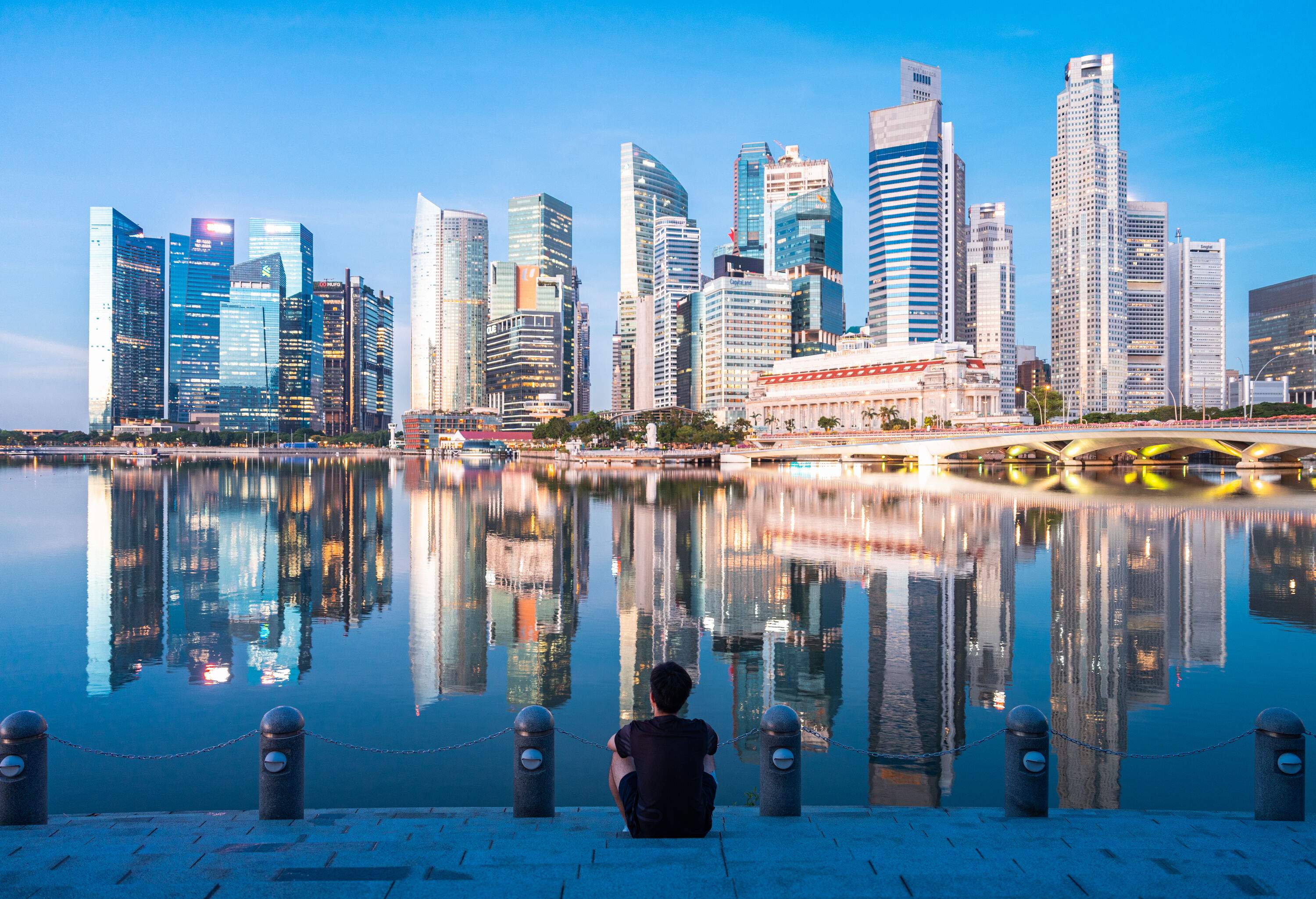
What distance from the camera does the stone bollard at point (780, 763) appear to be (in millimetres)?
8117

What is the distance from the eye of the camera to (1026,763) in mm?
8328

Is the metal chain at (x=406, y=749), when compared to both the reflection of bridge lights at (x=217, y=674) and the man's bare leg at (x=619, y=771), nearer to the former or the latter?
the man's bare leg at (x=619, y=771)

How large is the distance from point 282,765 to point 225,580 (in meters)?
24.6

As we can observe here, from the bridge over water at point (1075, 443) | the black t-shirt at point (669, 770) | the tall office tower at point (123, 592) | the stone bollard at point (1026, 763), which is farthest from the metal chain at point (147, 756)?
the bridge over water at point (1075, 443)

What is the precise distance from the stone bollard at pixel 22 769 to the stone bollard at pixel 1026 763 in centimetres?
899

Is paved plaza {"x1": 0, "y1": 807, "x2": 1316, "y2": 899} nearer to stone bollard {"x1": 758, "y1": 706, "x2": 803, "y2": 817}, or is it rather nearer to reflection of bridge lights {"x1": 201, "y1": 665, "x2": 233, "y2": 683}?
stone bollard {"x1": 758, "y1": 706, "x2": 803, "y2": 817}

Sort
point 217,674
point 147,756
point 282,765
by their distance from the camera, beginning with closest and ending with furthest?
1. point 282,765
2. point 147,756
3. point 217,674

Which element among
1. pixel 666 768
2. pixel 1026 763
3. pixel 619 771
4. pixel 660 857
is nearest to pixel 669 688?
pixel 666 768

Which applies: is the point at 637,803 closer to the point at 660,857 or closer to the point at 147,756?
the point at 660,857

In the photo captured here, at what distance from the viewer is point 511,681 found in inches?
699

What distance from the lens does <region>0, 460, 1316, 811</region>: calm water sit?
13.0m

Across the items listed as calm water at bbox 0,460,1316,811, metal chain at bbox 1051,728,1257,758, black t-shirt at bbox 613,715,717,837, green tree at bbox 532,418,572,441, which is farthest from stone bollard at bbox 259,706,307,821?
green tree at bbox 532,418,572,441

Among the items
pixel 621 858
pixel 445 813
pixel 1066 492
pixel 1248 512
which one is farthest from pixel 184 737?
pixel 1066 492

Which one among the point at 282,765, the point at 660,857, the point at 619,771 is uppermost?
the point at 619,771
